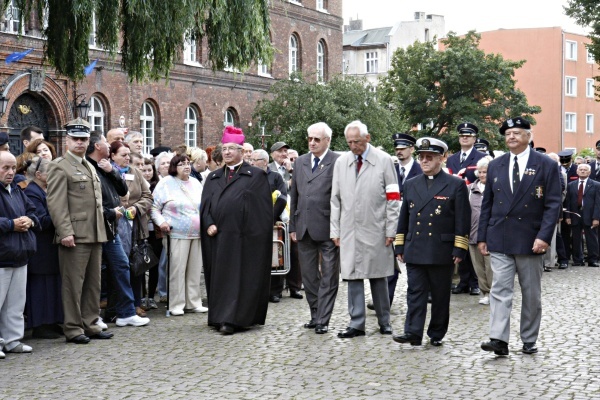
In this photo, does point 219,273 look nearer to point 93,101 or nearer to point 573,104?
point 93,101

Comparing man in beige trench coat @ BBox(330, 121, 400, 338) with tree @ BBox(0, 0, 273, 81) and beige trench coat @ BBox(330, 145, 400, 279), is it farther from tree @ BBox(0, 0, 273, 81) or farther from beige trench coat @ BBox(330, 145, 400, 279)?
tree @ BBox(0, 0, 273, 81)

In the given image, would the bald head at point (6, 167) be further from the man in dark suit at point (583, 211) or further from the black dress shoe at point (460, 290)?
the man in dark suit at point (583, 211)

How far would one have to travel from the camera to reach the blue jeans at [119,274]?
11281mm

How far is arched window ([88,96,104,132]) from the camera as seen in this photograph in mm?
34919

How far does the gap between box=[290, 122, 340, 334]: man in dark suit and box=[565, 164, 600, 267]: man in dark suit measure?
10.7 m

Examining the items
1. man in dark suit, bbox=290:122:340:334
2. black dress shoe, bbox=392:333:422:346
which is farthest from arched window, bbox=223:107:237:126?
black dress shoe, bbox=392:333:422:346

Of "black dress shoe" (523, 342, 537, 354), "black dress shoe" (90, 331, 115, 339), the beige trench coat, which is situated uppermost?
the beige trench coat

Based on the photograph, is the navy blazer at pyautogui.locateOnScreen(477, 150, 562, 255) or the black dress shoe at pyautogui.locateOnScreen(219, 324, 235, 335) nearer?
the navy blazer at pyautogui.locateOnScreen(477, 150, 562, 255)

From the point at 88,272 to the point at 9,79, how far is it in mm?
20687

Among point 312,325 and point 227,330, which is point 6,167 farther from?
point 312,325

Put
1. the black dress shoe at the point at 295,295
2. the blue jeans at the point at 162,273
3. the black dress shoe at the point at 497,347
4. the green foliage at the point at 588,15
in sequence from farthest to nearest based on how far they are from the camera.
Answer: the green foliage at the point at 588,15 < the black dress shoe at the point at 295,295 < the blue jeans at the point at 162,273 < the black dress shoe at the point at 497,347

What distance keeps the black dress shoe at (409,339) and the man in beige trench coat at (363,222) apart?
0.71m

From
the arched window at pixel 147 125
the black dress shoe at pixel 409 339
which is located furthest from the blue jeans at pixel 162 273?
the arched window at pixel 147 125

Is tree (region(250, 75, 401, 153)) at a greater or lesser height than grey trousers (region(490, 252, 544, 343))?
greater
